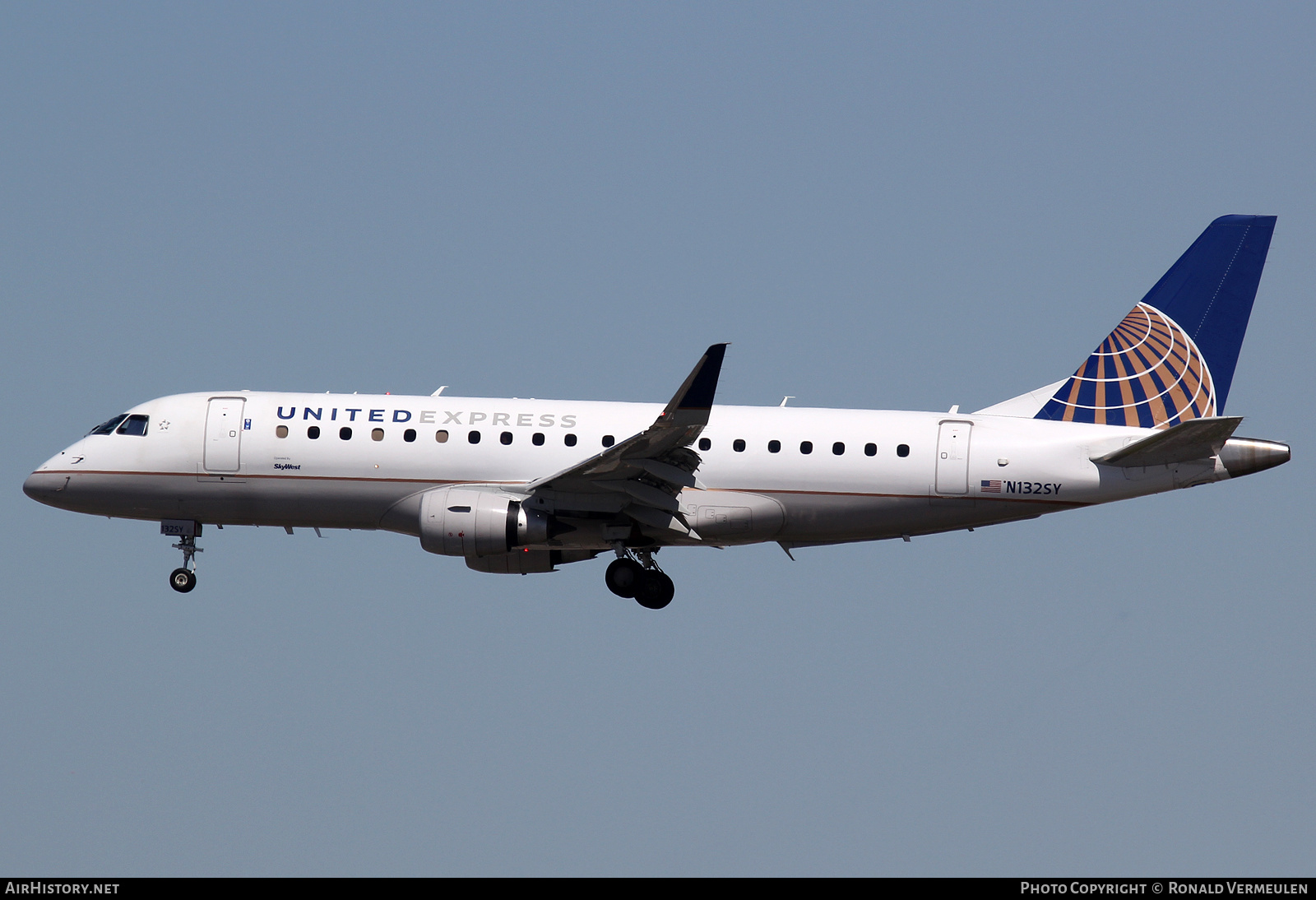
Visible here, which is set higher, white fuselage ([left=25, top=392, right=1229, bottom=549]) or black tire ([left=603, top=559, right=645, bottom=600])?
white fuselage ([left=25, top=392, right=1229, bottom=549])

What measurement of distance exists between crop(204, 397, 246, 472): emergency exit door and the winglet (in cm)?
1023

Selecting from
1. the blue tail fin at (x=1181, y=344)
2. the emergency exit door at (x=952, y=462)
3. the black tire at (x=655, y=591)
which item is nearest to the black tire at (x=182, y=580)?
the black tire at (x=655, y=591)

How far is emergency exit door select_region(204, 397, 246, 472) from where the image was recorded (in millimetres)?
37062

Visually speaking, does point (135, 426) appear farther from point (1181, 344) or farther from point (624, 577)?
point (1181, 344)

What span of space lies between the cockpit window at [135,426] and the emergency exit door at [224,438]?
1646 millimetres

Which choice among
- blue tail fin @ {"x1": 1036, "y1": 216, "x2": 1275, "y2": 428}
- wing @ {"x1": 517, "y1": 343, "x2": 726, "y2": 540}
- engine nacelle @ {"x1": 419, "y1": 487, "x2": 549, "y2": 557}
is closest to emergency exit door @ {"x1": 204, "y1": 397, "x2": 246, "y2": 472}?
engine nacelle @ {"x1": 419, "y1": 487, "x2": 549, "y2": 557}

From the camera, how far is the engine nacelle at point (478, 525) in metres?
35.2

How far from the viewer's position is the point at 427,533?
35469 millimetres

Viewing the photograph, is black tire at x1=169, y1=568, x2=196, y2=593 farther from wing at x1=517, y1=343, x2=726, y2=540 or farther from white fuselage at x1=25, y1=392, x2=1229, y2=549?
wing at x1=517, y1=343, x2=726, y2=540

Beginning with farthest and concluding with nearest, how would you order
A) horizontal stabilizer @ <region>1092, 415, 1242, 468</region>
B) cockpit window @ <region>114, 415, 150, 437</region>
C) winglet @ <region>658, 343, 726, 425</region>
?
cockpit window @ <region>114, 415, 150, 437</region>
horizontal stabilizer @ <region>1092, 415, 1242, 468</region>
winglet @ <region>658, 343, 726, 425</region>

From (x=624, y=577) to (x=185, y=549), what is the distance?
10214 mm

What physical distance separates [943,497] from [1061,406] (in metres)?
4.09

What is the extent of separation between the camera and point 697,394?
32.7 meters
